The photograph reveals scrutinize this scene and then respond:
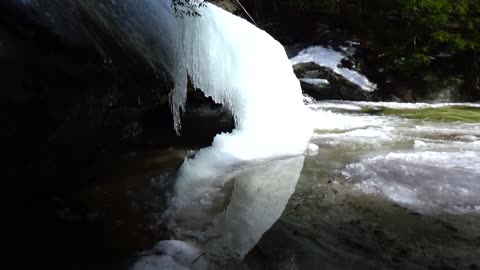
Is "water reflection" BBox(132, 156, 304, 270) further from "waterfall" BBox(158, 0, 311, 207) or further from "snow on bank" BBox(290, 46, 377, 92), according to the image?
"snow on bank" BBox(290, 46, 377, 92)

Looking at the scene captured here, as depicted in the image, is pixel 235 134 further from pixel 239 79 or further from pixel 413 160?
pixel 413 160

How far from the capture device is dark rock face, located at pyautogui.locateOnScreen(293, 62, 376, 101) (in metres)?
11.8

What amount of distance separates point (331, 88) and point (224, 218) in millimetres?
9460

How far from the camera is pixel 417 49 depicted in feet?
41.1

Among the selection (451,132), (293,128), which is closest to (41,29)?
(293,128)

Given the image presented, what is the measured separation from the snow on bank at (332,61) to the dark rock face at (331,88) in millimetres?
163

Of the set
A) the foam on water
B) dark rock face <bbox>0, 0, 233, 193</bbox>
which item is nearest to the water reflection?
the foam on water

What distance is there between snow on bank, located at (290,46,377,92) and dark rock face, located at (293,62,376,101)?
0.16 metres

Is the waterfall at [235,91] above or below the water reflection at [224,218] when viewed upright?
above

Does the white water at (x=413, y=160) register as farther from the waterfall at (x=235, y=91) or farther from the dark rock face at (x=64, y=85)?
the dark rock face at (x=64, y=85)

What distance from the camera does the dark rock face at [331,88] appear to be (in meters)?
11.8

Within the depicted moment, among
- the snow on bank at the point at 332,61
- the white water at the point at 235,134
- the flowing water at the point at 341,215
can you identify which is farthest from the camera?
the snow on bank at the point at 332,61

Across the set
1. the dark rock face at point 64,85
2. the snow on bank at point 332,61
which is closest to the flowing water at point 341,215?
the dark rock face at point 64,85

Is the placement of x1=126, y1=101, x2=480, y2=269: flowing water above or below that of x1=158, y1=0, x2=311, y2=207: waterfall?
below
